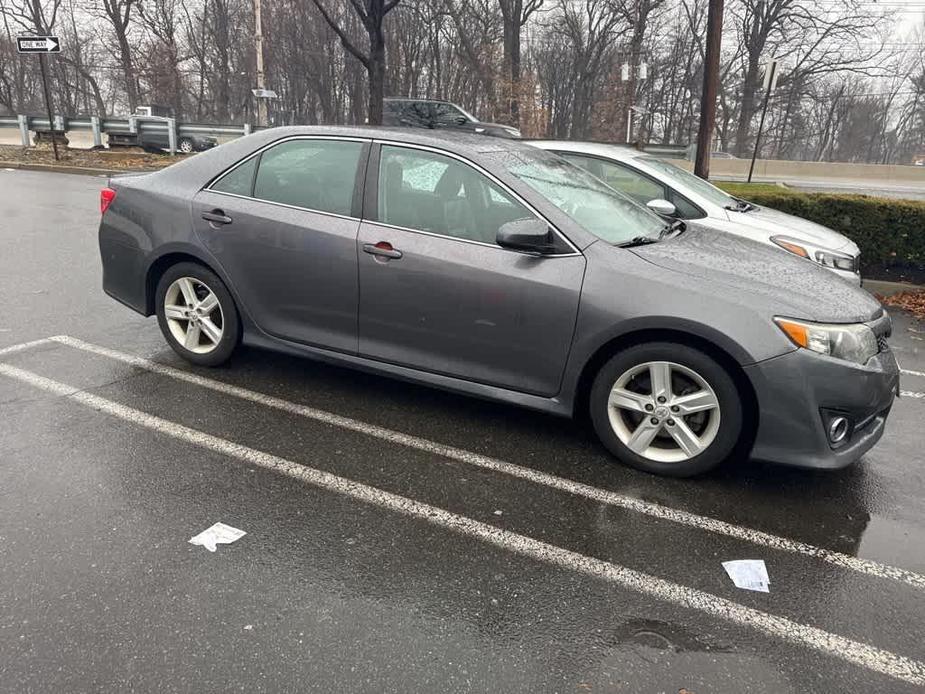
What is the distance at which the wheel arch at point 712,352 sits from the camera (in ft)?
10.6

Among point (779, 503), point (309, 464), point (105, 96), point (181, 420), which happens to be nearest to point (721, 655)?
point (779, 503)

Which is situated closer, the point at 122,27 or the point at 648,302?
the point at 648,302

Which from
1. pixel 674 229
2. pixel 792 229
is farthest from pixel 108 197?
pixel 792 229

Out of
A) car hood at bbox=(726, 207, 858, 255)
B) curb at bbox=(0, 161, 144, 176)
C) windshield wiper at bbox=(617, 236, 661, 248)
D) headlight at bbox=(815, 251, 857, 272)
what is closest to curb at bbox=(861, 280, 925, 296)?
car hood at bbox=(726, 207, 858, 255)

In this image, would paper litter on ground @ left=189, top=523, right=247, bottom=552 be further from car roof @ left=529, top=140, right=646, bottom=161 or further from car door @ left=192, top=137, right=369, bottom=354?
car roof @ left=529, top=140, right=646, bottom=161

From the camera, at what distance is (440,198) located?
12.6 feet

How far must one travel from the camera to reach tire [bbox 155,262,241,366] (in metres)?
4.45

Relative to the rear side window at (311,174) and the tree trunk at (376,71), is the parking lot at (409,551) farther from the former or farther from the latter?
the tree trunk at (376,71)

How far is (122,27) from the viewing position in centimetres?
3966

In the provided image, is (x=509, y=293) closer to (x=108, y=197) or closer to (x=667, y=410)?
(x=667, y=410)

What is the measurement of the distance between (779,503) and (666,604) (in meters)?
1.09

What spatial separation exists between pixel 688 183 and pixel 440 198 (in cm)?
389

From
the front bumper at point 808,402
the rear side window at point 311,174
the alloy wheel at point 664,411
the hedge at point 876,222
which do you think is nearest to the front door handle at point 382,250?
the rear side window at point 311,174

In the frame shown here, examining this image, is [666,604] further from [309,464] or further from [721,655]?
[309,464]
